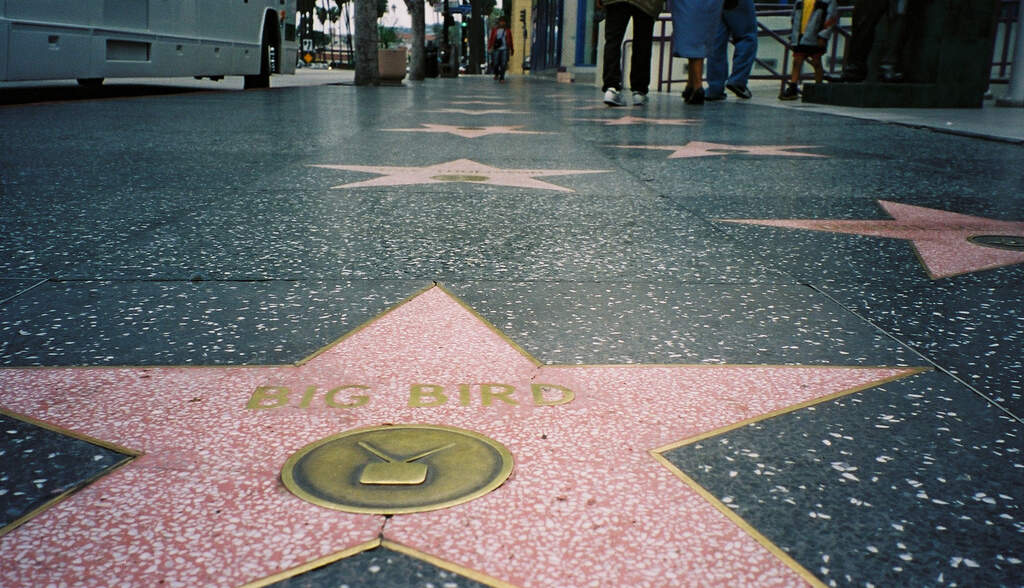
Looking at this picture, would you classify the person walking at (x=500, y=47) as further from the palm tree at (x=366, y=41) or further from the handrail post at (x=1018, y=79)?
the handrail post at (x=1018, y=79)

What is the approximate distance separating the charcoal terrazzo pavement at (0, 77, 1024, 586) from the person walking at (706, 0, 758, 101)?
20.4ft

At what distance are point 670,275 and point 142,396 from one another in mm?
1209

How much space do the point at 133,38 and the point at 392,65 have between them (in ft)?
39.9

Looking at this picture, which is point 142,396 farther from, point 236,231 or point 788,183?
point 788,183

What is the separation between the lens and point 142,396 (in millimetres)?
1232

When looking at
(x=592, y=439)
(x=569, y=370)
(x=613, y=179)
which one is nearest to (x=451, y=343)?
(x=569, y=370)

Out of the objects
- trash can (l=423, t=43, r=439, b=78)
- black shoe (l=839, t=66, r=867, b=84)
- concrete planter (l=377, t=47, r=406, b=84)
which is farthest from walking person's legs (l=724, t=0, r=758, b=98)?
trash can (l=423, t=43, r=439, b=78)

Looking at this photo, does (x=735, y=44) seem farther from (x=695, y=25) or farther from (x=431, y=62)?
(x=431, y=62)

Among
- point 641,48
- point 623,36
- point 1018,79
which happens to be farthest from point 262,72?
point 1018,79

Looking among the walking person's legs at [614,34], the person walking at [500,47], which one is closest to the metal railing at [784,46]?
the walking person's legs at [614,34]

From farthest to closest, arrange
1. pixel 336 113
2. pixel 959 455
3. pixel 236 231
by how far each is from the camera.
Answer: pixel 336 113, pixel 236 231, pixel 959 455

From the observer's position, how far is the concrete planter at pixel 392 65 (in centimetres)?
2017

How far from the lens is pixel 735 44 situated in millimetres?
10070

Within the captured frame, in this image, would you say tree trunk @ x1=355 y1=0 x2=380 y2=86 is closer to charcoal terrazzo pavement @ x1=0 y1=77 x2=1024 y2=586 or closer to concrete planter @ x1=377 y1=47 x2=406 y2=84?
concrete planter @ x1=377 y1=47 x2=406 y2=84
